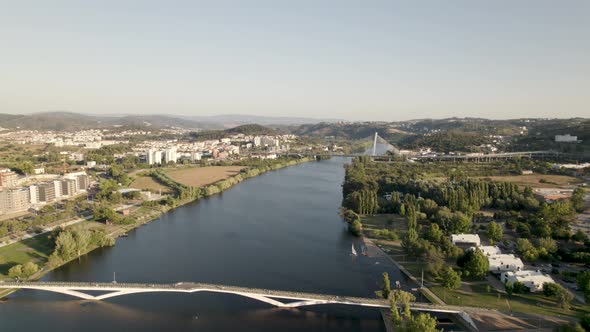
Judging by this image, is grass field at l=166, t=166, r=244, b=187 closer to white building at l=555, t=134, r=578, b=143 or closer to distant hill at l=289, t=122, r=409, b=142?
white building at l=555, t=134, r=578, b=143

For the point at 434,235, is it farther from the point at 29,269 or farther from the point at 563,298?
the point at 29,269

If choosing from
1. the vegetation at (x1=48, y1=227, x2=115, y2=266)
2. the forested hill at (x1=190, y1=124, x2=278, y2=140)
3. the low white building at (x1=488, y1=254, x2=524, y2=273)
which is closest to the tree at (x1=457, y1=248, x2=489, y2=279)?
the low white building at (x1=488, y1=254, x2=524, y2=273)

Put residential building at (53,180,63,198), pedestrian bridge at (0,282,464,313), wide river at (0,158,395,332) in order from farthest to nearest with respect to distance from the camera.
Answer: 1. residential building at (53,180,63,198)
2. pedestrian bridge at (0,282,464,313)
3. wide river at (0,158,395,332)

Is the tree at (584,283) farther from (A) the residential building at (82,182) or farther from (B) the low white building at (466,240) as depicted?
(A) the residential building at (82,182)

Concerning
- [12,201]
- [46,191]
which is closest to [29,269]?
[12,201]

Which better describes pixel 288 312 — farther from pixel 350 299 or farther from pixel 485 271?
pixel 485 271
